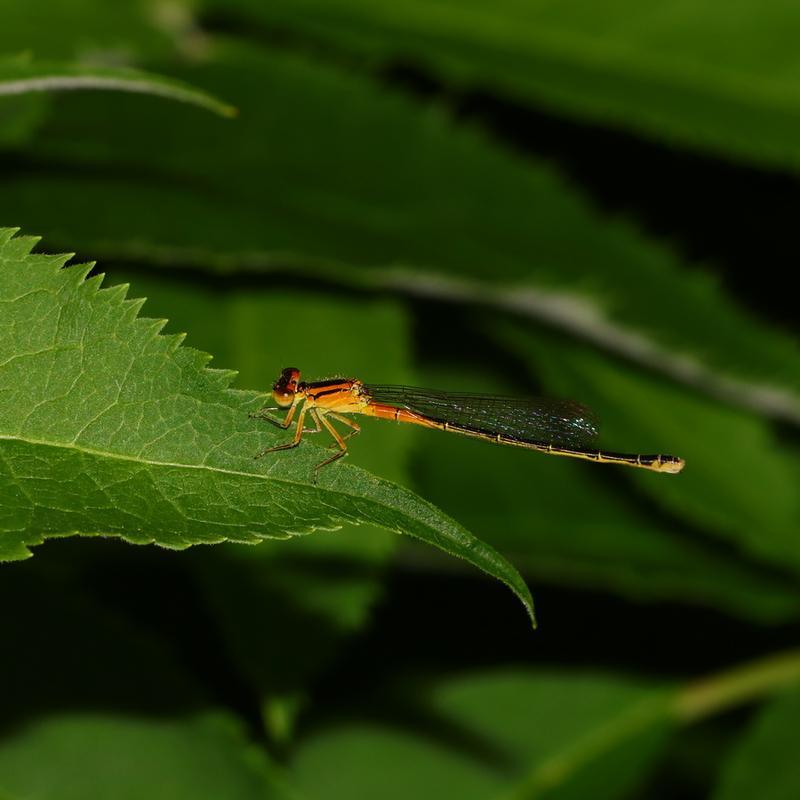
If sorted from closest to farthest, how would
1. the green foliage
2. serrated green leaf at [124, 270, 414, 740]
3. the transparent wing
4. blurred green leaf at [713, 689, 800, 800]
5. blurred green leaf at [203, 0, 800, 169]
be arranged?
serrated green leaf at [124, 270, 414, 740] → the green foliage → the transparent wing → blurred green leaf at [713, 689, 800, 800] → blurred green leaf at [203, 0, 800, 169]

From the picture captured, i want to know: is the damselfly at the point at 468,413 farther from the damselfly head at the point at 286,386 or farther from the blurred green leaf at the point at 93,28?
the blurred green leaf at the point at 93,28

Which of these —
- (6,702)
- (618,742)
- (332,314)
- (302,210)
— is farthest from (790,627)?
(6,702)

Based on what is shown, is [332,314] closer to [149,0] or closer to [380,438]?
[380,438]

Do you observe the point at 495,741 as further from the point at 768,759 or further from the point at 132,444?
the point at 132,444

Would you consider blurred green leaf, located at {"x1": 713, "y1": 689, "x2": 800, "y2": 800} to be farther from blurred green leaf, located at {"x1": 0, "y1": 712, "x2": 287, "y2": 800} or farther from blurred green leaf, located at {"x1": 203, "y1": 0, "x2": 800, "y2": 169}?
blurred green leaf, located at {"x1": 203, "y1": 0, "x2": 800, "y2": 169}

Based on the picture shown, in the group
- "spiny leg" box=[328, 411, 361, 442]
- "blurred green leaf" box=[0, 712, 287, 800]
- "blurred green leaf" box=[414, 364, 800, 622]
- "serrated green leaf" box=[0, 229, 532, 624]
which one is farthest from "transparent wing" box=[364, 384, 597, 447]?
"serrated green leaf" box=[0, 229, 532, 624]

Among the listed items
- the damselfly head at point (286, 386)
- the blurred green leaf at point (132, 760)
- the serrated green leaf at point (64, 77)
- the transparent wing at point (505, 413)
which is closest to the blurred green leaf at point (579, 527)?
the transparent wing at point (505, 413)

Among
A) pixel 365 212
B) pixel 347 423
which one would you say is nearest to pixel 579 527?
pixel 347 423
